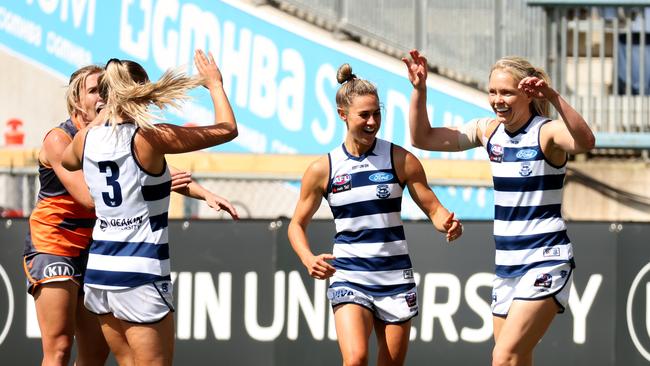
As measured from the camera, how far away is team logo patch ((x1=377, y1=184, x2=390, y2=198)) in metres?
6.70

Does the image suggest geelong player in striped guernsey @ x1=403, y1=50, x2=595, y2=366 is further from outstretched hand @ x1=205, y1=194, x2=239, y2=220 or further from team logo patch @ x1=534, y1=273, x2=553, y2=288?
outstretched hand @ x1=205, y1=194, x2=239, y2=220

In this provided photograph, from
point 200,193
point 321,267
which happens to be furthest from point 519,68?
point 200,193

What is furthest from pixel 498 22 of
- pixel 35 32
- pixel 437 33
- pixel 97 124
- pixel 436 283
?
pixel 97 124

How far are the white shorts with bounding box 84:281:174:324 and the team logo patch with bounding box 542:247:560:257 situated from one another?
6.79 ft

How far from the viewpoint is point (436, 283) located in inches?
359

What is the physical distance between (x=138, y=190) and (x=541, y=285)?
226 centimetres

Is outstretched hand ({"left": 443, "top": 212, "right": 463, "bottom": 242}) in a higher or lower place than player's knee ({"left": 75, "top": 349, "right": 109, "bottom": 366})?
higher

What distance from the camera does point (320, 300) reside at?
29.9ft

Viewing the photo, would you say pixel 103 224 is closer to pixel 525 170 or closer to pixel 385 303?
pixel 385 303

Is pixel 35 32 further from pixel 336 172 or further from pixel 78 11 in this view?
pixel 336 172

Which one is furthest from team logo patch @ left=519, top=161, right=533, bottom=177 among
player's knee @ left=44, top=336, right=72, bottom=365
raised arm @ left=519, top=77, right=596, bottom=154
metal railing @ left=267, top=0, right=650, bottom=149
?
metal railing @ left=267, top=0, right=650, bottom=149

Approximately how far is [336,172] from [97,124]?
1.45 metres

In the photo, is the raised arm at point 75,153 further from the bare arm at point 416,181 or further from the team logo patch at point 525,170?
the team logo patch at point 525,170

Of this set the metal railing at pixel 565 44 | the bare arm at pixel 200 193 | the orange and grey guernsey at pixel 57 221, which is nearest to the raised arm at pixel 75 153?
the bare arm at pixel 200 193
